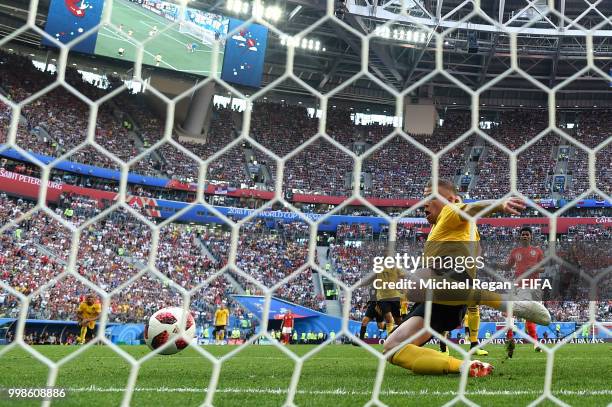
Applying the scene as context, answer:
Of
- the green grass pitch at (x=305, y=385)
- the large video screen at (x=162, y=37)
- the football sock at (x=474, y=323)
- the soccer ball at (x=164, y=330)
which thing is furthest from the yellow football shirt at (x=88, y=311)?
the large video screen at (x=162, y=37)

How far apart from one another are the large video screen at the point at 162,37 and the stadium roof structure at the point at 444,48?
4.85 ft

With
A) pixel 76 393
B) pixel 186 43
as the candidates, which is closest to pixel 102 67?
pixel 186 43

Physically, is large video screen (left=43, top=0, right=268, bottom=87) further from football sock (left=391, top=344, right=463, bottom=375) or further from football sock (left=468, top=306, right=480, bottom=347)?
football sock (left=391, top=344, right=463, bottom=375)

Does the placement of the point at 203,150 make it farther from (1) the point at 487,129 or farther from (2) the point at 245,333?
(1) the point at 487,129

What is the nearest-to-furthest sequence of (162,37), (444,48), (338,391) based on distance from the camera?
(338,391) → (162,37) → (444,48)

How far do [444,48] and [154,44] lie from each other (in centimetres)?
1112

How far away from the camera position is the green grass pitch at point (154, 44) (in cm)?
1617

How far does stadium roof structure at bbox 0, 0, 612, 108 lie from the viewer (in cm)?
2105

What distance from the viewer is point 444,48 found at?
2197 centimetres

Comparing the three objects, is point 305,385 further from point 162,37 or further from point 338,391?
point 162,37

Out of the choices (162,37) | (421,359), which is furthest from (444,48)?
(421,359)

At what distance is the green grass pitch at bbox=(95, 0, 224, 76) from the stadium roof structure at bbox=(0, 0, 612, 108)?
1.70 m

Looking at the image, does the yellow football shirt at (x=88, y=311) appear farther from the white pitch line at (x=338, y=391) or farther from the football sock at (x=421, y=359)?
the football sock at (x=421, y=359)

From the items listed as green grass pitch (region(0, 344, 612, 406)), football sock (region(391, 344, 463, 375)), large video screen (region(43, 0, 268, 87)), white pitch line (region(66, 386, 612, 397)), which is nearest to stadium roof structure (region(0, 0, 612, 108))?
large video screen (region(43, 0, 268, 87))
